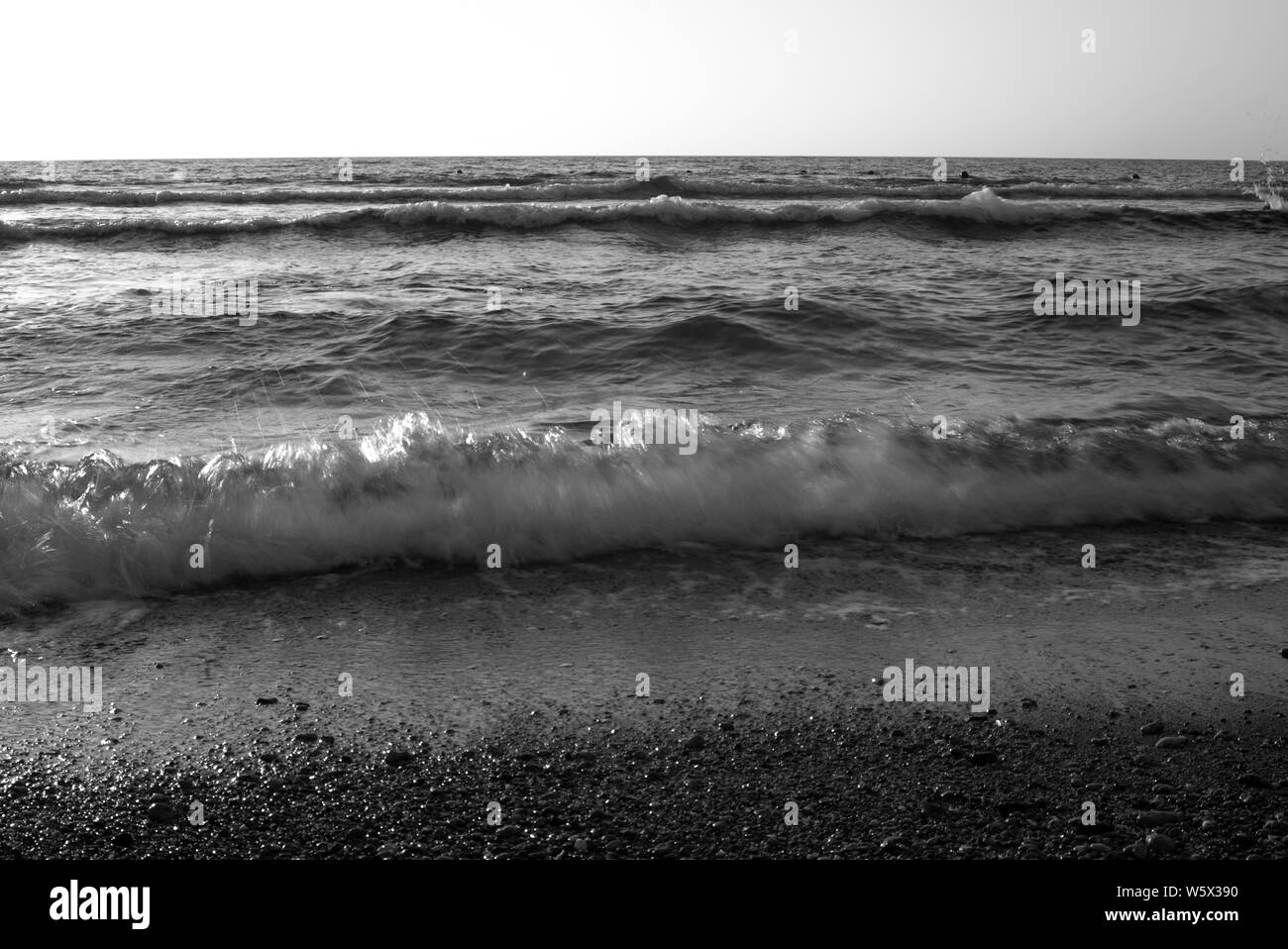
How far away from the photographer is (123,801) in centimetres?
259

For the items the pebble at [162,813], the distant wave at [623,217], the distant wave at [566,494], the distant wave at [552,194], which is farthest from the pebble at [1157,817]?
the distant wave at [552,194]

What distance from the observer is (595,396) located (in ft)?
21.7

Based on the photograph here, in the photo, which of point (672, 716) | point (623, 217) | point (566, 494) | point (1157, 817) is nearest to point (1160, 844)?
point (1157, 817)

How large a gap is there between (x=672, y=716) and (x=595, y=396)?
382 centimetres

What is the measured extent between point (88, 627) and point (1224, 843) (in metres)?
3.91

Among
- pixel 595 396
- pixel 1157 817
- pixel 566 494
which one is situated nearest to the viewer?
pixel 1157 817

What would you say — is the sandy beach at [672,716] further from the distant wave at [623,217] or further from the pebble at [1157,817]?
the distant wave at [623,217]

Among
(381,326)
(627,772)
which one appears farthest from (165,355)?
(627,772)

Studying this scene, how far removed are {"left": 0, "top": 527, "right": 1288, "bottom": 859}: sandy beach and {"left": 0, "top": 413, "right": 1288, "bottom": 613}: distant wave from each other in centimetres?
24

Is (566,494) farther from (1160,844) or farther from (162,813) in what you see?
(1160,844)

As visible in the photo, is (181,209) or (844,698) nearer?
(844,698)

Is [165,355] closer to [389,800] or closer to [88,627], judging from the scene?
[88,627]
